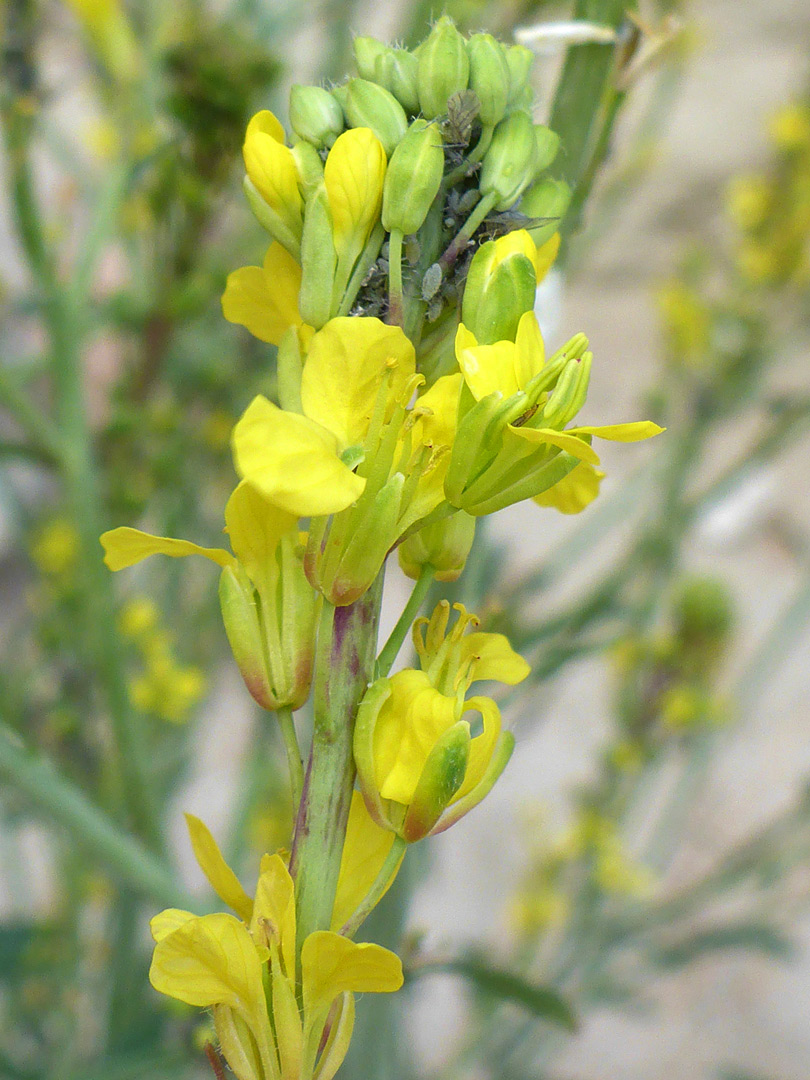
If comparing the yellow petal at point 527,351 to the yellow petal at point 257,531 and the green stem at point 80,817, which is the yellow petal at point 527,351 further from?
the green stem at point 80,817

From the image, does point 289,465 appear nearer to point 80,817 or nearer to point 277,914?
point 277,914

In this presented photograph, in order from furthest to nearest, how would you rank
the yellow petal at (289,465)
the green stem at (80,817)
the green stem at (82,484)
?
1. the green stem at (82,484)
2. the green stem at (80,817)
3. the yellow petal at (289,465)

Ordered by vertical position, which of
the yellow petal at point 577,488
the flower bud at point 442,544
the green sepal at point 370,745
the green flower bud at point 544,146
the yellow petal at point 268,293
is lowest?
the green sepal at point 370,745

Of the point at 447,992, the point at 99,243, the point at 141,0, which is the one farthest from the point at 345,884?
the point at 447,992

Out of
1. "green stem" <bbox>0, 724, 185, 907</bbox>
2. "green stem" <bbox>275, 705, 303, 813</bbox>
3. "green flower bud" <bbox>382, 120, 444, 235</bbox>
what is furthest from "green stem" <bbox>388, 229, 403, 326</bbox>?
"green stem" <bbox>0, 724, 185, 907</bbox>

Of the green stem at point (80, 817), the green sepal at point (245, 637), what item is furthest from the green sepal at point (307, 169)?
the green stem at point (80, 817)

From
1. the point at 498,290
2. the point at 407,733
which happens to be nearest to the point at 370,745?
the point at 407,733
